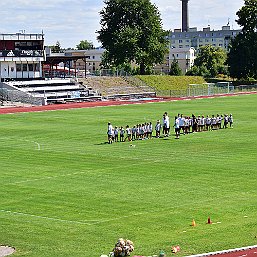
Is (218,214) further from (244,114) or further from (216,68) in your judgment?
(216,68)

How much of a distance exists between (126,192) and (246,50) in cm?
9985

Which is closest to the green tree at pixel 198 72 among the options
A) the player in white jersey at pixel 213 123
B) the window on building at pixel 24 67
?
the window on building at pixel 24 67

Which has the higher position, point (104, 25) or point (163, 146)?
point (104, 25)

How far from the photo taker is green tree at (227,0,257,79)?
419ft

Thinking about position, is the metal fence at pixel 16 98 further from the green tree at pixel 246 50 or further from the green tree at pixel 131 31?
the green tree at pixel 246 50

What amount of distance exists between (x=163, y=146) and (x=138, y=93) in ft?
200

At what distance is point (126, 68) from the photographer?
5591 inches

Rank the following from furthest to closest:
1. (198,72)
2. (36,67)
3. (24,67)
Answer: (198,72) → (36,67) → (24,67)

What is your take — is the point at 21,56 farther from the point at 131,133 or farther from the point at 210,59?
the point at 210,59

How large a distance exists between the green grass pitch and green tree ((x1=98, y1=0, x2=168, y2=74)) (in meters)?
64.0

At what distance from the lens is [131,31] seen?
116750mm

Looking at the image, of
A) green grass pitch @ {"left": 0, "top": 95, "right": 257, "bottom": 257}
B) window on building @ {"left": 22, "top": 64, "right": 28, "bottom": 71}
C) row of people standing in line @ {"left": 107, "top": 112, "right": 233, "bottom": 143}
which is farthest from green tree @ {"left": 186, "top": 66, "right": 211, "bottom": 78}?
green grass pitch @ {"left": 0, "top": 95, "right": 257, "bottom": 257}

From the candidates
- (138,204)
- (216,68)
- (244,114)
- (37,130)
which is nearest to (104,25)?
(216,68)

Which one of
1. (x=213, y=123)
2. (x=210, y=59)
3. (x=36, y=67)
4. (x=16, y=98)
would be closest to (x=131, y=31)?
(x=36, y=67)
